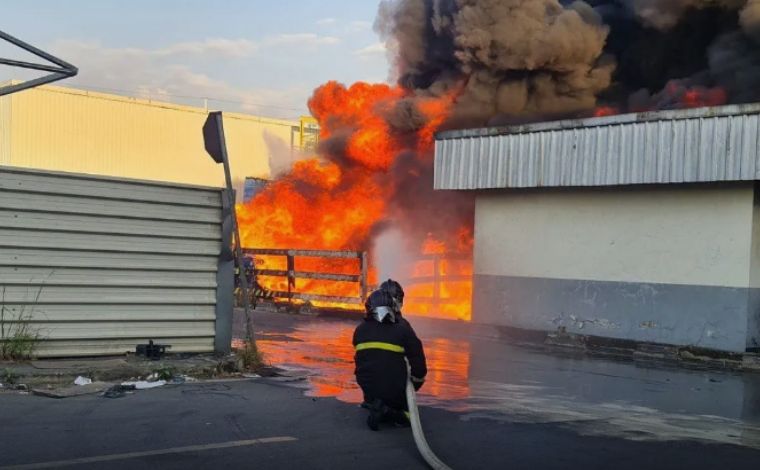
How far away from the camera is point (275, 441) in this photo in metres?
6.16

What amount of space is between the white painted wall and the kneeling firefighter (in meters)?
7.70

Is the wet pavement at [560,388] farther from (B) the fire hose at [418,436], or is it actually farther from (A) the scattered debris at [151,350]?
(A) the scattered debris at [151,350]

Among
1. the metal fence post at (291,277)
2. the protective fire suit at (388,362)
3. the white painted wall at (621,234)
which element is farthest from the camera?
the metal fence post at (291,277)

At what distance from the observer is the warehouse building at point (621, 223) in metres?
12.4

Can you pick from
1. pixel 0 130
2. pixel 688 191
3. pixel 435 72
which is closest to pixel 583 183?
pixel 688 191

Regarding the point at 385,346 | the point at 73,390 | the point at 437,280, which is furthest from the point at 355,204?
the point at 385,346

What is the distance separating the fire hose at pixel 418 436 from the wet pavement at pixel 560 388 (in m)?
0.93

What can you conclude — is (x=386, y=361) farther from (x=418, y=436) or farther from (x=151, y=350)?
(x=151, y=350)

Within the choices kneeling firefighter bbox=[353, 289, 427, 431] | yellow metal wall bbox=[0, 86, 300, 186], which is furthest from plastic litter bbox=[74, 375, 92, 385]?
yellow metal wall bbox=[0, 86, 300, 186]

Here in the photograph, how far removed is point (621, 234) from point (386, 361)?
27.1 feet

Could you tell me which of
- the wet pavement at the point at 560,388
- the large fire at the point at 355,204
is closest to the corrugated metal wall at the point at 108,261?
the wet pavement at the point at 560,388

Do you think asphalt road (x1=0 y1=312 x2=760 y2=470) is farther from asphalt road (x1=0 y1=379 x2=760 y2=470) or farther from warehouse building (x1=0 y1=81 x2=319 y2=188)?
warehouse building (x1=0 y1=81 x2=319 y2=188)

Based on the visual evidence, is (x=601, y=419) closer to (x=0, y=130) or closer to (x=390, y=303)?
(x=390, y=303)

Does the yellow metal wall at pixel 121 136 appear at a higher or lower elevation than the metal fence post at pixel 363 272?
higher
